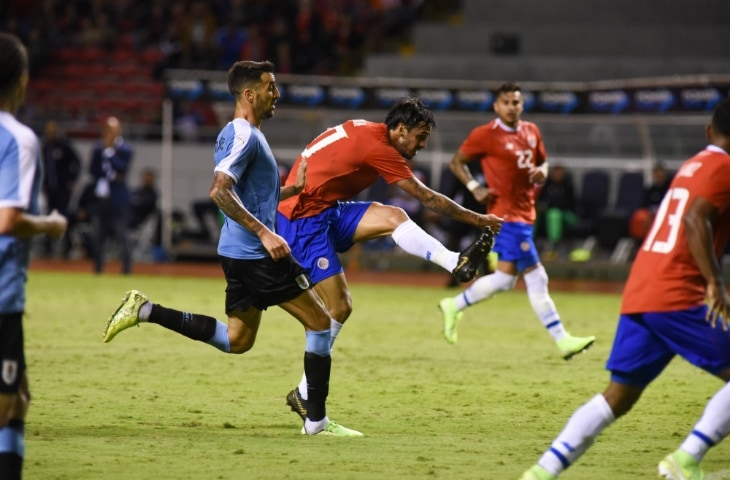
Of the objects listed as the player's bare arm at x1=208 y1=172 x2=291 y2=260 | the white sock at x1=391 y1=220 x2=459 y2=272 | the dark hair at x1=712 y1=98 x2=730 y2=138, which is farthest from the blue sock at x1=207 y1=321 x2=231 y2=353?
the dark hair at x1=712 y1=98 x2=730 y2=138

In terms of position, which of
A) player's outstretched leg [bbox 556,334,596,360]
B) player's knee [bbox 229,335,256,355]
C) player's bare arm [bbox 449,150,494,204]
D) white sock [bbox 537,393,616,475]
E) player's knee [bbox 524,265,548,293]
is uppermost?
white sock [bbox 537,393,616,475]

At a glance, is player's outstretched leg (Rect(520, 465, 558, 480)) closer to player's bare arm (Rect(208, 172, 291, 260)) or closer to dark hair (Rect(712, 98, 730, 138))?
dark hair (Rect(712, 98, 730, 138))

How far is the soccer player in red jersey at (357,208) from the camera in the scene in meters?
8.48

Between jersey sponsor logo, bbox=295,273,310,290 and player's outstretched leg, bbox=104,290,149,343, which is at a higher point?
jersey sponsor logo, bbox=295,273,310,290

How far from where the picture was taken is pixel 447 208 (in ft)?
27.9

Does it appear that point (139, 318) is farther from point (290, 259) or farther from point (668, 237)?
point (668, 237)

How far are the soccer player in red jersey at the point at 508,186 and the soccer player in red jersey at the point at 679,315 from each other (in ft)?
19.7

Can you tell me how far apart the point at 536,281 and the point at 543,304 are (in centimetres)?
30

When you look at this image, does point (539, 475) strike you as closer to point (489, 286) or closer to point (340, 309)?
point (340, 309)

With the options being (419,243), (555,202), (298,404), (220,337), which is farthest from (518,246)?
(555,202)

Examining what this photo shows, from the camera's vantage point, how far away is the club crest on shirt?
5.36 m

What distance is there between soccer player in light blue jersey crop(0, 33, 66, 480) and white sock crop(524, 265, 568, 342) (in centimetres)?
703

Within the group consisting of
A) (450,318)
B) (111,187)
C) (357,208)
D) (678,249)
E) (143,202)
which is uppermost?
(678,249)

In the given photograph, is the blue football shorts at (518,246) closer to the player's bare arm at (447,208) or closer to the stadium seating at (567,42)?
the player's bare arm at (447,208)
